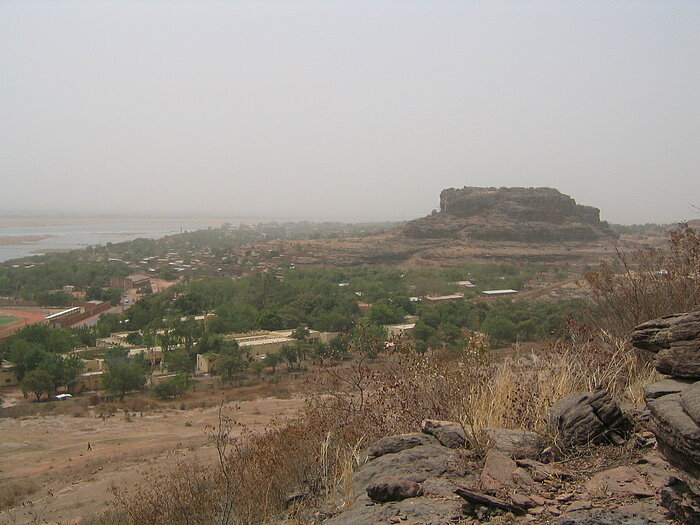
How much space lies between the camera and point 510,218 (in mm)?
73312

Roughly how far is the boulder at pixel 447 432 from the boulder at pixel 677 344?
4.84ft

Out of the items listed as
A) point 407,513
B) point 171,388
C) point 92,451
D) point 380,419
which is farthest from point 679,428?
point 171,388

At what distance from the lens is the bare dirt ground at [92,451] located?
397 inches

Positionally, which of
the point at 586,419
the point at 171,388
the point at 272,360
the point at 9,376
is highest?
the point at 586,419

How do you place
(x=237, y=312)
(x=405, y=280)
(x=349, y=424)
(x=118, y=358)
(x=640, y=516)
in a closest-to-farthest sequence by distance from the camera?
(x=640, y=516)
(x=349, y=424)
(x=118, y=358)
(x=237, y=312)
(x=405, y=280)

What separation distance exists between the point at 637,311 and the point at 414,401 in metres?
3.03

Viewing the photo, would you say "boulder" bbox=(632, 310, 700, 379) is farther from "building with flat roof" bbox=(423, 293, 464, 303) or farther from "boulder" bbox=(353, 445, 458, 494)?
"building with flat roof" bbox=(423, 293, 464, 303)

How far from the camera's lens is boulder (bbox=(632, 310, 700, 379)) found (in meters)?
3.08

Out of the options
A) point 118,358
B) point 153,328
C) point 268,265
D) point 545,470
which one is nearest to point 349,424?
point 545,470

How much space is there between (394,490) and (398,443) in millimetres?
897

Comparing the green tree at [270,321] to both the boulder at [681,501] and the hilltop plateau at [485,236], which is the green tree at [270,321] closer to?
the hilltop plateau at [485,236]

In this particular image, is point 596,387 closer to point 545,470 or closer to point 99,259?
point 545,470

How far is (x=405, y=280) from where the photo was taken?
157 feet

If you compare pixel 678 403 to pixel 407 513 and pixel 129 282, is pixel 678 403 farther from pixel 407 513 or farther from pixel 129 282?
pixel 129 282
